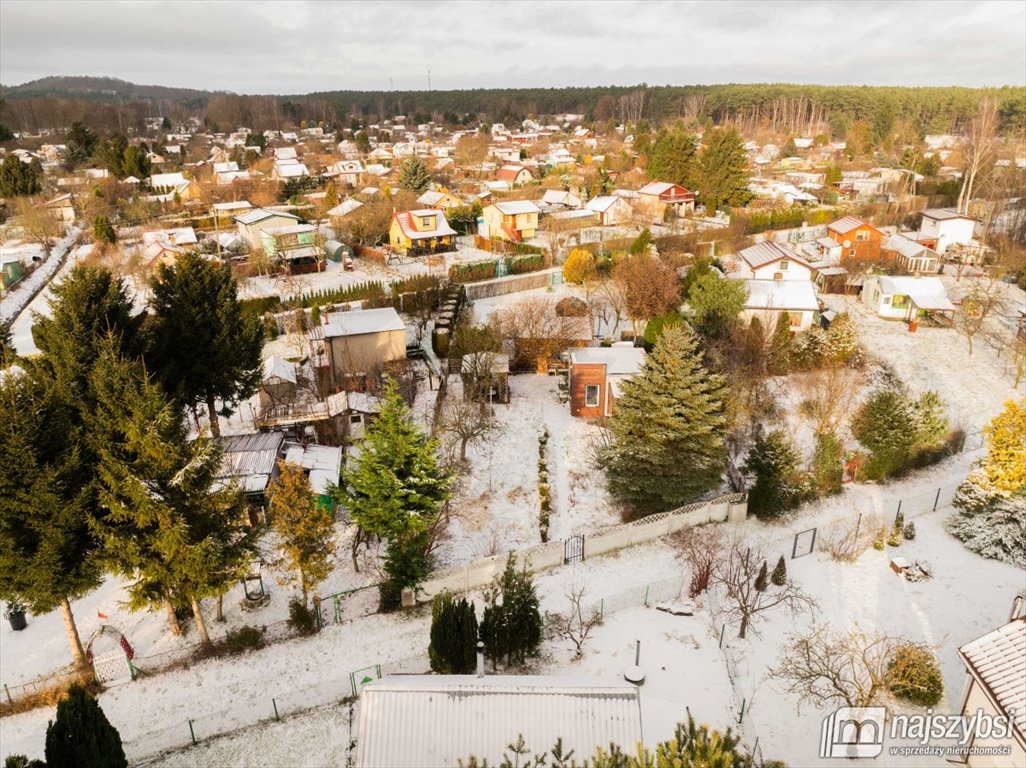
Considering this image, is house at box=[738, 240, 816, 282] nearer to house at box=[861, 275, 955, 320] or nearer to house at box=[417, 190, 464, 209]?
house at box=[861, 275, 955, 320]

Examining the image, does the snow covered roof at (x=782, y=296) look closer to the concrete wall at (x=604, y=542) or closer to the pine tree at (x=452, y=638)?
the concrete wall at (x=604, y=542)

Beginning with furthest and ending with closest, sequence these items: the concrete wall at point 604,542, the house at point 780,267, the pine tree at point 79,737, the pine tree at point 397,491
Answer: the house at point 780,267
the concrete wall at point 604,542
the pine tree at point 397,491
the pine tree at point 79,737

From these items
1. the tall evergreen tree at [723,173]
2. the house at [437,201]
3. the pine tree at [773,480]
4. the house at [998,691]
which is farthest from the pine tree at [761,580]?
the tall evergreen tree at [723,173]

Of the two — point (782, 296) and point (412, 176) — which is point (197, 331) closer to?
point (782, 296)

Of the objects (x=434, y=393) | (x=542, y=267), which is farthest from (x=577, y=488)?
(x=542, y=267)

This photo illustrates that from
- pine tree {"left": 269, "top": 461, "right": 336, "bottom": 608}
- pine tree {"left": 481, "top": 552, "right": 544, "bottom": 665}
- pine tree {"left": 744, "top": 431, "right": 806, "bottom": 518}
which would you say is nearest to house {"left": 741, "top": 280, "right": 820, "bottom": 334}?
pine tree {"left": 744, "top": 431, "right": 806, "bottom": 518}

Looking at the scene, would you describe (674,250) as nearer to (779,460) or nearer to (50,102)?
(779,460)
